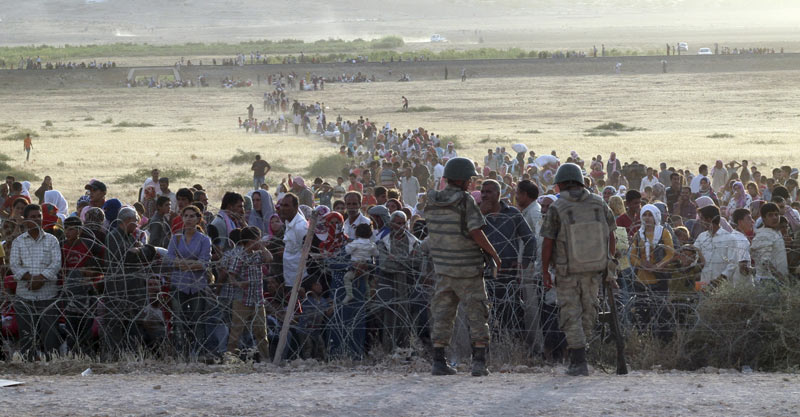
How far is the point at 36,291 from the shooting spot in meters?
8.20

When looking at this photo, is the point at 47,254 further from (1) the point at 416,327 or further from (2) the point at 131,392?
(1) the point at 416,327

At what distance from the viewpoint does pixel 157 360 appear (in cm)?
800

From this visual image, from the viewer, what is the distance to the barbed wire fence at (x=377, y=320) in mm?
7969

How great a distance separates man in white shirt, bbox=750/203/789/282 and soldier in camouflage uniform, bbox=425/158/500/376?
2634 millimetres

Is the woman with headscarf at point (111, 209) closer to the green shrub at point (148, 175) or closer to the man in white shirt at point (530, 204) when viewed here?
the man in white shirt at point (530, 204)

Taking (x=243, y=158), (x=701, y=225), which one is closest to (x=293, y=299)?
(x=701, y=225)

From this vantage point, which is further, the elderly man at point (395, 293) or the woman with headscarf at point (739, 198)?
the woman with headscarf at point (739, 198)

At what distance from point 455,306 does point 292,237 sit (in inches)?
→ 88.6

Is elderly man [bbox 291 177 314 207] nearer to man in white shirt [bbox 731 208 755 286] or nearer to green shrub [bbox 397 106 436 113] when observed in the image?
man in white shirt [bbox 731 208 755 286]

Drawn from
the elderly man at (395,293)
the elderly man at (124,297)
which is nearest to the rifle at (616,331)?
the elderly man at (395,293)

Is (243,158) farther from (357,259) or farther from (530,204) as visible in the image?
(357,259)

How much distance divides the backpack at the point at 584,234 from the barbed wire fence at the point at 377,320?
35.8 inches

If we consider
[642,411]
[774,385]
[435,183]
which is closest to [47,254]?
[642,411]

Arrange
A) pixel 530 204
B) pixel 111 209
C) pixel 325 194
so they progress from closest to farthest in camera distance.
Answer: pixel 530 204
pixel 111 209
pixel 325 194
